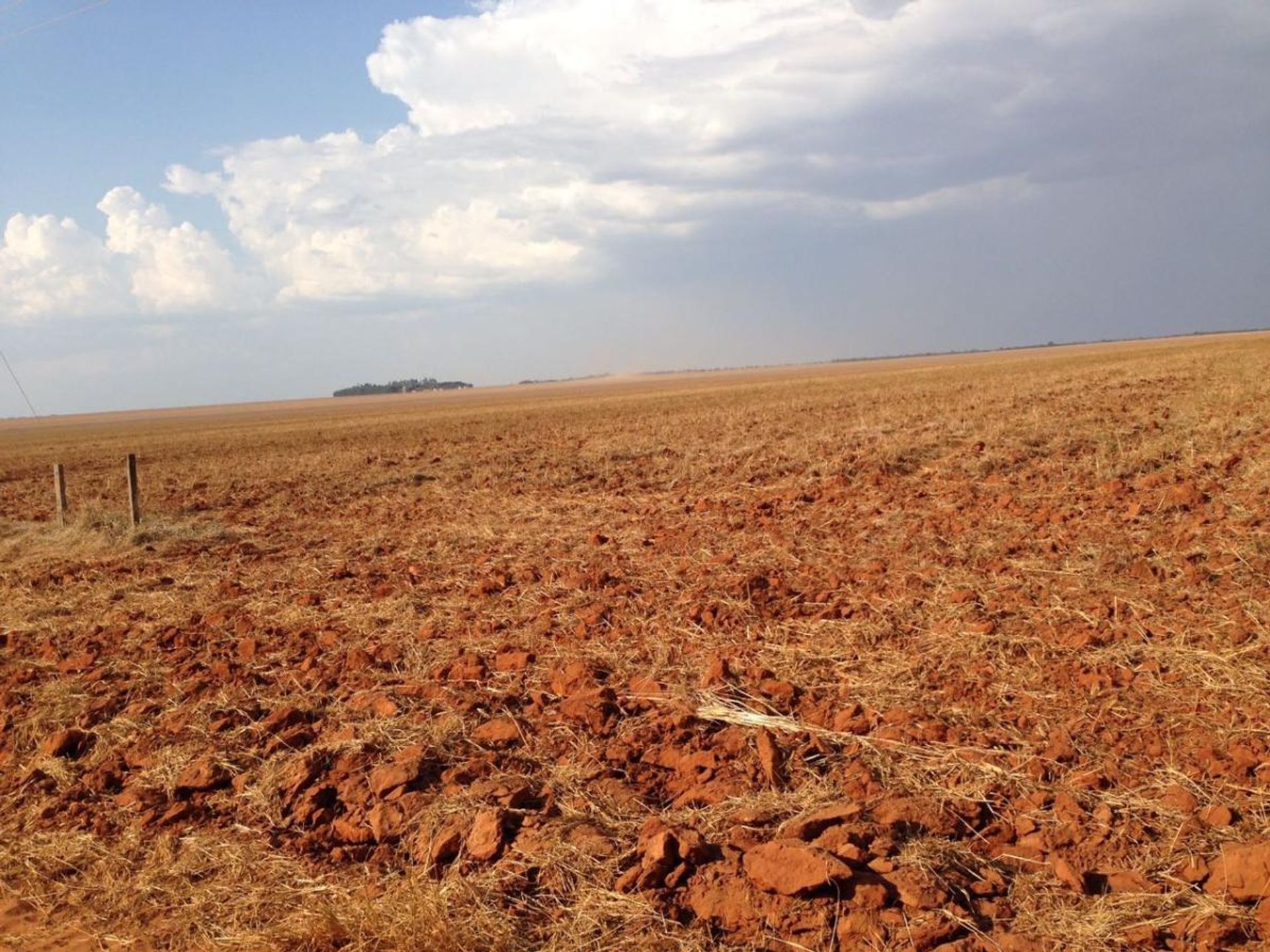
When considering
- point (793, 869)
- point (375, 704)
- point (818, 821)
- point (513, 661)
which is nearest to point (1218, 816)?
point (818, 821)

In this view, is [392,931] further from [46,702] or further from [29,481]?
[29,481]

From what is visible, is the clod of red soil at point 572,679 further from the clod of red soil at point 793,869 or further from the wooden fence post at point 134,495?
the wooden fence post at point 134,495

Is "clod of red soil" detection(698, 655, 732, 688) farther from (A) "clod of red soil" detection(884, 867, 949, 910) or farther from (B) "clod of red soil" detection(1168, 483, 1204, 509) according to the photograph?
(B) "clod of red soil" detection(1168, 483, 1204, 509)

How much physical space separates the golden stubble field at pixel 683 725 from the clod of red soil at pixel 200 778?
1.0 inches

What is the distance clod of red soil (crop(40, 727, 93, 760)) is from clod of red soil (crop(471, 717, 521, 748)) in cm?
249

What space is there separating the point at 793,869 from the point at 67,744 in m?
4.58

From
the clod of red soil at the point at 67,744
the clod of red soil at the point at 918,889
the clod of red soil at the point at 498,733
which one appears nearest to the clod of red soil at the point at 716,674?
the clod of red soil at the point at 498,733

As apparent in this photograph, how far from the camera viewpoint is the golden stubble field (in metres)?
3.67

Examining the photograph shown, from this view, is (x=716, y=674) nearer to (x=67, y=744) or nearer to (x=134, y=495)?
Answer: (x=67, y=744)

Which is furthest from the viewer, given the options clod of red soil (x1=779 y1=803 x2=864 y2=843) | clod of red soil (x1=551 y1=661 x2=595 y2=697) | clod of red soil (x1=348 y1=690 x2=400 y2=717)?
clod of red soil (x1=551 y1=661 x2=595 y2=697)

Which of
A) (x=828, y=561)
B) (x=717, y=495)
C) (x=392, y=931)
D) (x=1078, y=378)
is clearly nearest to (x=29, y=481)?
(x=717, y=495)

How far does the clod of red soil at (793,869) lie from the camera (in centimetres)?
359

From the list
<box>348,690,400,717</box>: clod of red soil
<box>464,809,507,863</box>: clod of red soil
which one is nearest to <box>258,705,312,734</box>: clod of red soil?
<box>348,690,400,717</box>: clod of red soil

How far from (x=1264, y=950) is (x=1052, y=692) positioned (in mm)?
2155
